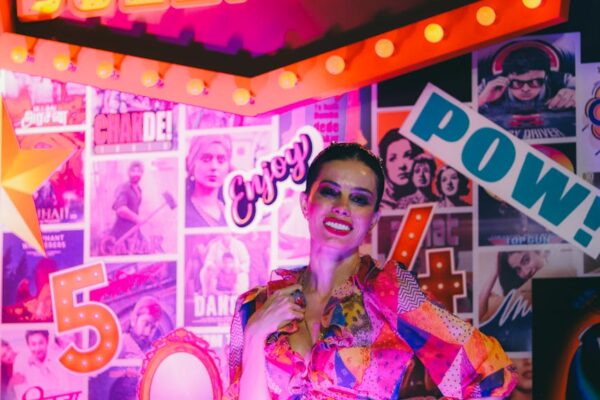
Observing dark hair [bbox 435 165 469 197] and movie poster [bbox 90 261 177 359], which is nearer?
dark hair [bbox 435 165 469 197]

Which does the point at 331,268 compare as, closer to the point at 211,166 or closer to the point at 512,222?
the point at 512,222

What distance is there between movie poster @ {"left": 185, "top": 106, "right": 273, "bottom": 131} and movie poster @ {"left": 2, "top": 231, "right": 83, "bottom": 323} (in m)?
0.66

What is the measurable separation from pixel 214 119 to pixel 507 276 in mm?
1276

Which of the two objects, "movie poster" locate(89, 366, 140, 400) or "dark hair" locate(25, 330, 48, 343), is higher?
"dark hair" locate(25, 330, 48, 343)

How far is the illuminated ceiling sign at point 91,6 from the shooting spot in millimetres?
3324

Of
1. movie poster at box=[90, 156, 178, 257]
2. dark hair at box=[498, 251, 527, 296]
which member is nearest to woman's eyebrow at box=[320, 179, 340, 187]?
dark hair at box=[498, 251, 527, 296]

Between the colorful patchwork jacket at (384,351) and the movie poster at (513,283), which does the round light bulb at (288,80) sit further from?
the colorful patchwork jacket at (384,351)

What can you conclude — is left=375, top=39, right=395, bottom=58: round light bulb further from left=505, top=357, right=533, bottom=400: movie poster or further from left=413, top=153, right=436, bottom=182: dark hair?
left=505, top=357, right=533, bottom=400: movie poster

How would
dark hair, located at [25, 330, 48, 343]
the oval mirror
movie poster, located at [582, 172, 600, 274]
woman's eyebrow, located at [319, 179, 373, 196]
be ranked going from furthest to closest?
dark hair, located at [25, 330, 48, 343] → the oval mirror → movie poster, located at [582, 172, 600, 274] → woman's eyebrow, located at [319, 179, 373, 196]

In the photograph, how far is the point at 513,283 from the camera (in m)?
2.93

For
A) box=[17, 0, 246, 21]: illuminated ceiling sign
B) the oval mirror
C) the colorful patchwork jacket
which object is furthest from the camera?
box=[17, 0, 246, 21]: illuminated ceiling sign

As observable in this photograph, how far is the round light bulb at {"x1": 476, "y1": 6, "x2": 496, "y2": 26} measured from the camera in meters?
2.82

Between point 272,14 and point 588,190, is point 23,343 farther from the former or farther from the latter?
point 588,190

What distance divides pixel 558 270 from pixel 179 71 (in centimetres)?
159
